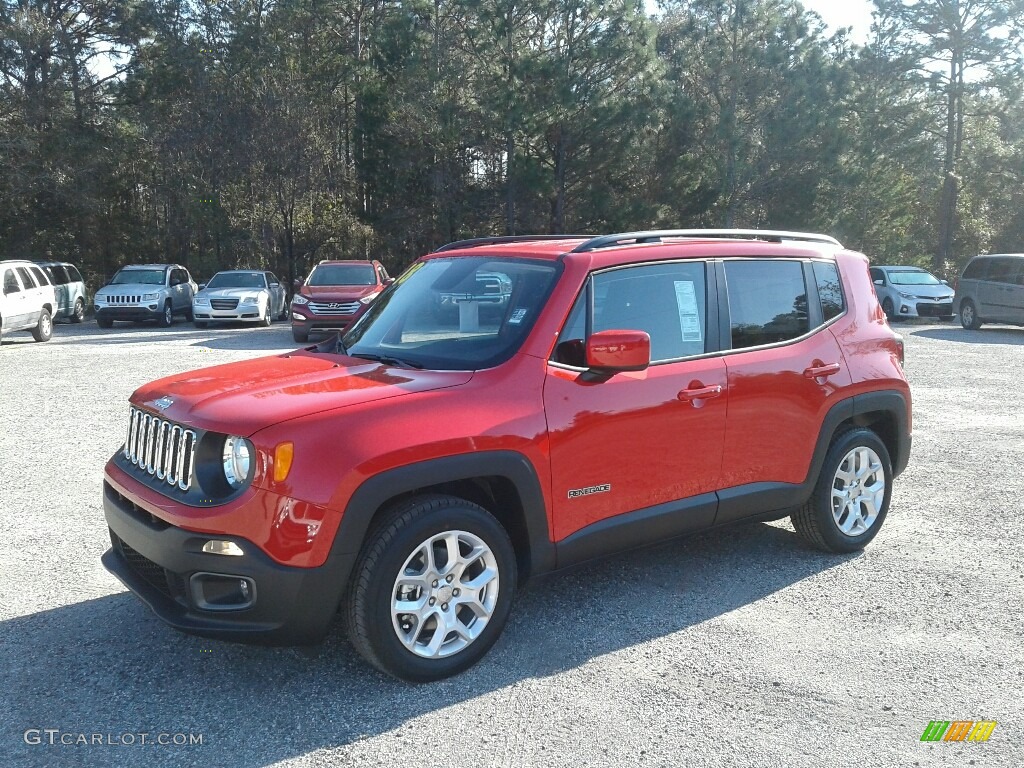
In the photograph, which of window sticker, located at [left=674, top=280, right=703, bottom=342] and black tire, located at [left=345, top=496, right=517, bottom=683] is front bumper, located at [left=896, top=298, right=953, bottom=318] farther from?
black tire, located at [left=345, top=496, right=517, bottom=683]

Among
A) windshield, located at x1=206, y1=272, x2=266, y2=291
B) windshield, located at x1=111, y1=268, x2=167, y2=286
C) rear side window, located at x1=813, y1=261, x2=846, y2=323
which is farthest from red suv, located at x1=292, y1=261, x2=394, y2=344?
rear side window, located at x1=813, y1=261, x2=846, y2=323

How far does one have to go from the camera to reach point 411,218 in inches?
1284

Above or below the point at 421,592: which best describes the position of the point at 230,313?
above

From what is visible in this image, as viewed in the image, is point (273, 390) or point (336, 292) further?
point (336, 292)

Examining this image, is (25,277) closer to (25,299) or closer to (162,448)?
(25,299)

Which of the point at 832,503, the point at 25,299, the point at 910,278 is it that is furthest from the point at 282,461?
the point at 910,278

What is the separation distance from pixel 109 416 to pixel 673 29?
26.7 meters

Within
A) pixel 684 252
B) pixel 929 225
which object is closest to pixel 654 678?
pixel 684 252

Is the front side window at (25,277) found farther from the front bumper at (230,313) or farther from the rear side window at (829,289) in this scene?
the rear side window at (829,289)

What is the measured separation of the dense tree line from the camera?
1065 inches

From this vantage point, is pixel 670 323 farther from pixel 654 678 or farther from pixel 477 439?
pixel 654 678

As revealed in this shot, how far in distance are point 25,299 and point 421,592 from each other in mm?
17524

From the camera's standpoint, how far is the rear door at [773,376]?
4.73 meters

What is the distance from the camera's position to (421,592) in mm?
3725
